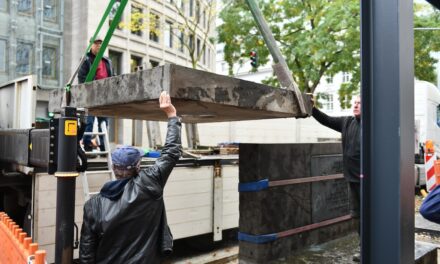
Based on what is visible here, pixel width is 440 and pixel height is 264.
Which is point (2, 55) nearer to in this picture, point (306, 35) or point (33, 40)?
point (33, 40)

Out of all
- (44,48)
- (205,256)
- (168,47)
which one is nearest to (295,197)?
(205,256)

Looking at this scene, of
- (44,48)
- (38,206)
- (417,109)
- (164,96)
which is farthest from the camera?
(44,48)

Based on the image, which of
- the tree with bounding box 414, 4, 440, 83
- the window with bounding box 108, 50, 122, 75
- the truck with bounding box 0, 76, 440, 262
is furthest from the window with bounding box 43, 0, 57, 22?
the truck with bounding box 0, 76, 440, 262

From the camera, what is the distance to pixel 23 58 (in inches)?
832

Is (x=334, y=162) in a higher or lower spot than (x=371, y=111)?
lower

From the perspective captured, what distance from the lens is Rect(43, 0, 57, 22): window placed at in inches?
871

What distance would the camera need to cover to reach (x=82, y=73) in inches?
199

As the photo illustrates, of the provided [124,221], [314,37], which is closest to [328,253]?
[124,221]

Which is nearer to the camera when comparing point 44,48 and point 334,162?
point 334,162

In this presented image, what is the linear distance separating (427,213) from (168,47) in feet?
89.9

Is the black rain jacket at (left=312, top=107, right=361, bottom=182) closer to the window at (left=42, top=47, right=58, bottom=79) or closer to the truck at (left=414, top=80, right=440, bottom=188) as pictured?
the truck at (left=414, top=80, right=440, bottom=188)

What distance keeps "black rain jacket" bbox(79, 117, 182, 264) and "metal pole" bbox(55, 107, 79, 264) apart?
0.53 feet

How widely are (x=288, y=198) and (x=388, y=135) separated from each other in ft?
11.1

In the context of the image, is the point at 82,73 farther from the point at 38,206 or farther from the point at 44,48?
the point at 44,48
